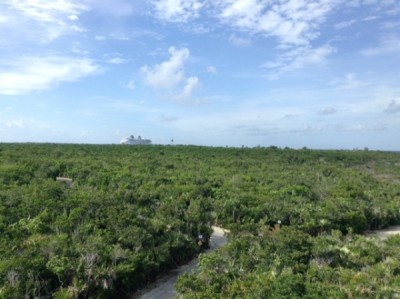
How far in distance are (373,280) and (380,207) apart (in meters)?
13.9

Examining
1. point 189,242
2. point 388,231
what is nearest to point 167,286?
point 189,242

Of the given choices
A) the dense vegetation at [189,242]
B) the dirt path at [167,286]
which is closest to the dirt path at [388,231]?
the dense vegetation at [189,242]

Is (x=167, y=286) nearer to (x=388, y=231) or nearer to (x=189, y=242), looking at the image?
(x=189, y=242)

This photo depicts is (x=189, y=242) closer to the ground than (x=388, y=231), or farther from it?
farther from it

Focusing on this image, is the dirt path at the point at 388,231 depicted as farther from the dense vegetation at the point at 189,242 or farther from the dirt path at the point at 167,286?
the dirt path at the point at 167,286

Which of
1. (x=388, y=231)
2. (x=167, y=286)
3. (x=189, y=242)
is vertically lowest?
(x=167, y=286)

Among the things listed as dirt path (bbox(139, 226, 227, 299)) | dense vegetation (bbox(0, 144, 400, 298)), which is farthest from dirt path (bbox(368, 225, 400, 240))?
dirt path (bbox(139, 226, 227, 299))

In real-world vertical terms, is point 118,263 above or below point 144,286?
above

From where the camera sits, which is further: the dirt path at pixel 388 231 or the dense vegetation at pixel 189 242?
the dirt path at pixel 388 231

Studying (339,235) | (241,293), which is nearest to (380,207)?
(339,235)

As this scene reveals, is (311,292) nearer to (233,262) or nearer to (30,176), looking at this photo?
(233,262)

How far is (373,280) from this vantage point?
1119cm

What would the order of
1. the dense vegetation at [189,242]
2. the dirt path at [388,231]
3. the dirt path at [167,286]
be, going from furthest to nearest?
the dirt path at [388,231], the dirt path at [167,286], the dense vegetation at [189,242]

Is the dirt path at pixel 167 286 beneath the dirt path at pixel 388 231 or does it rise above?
beneath
